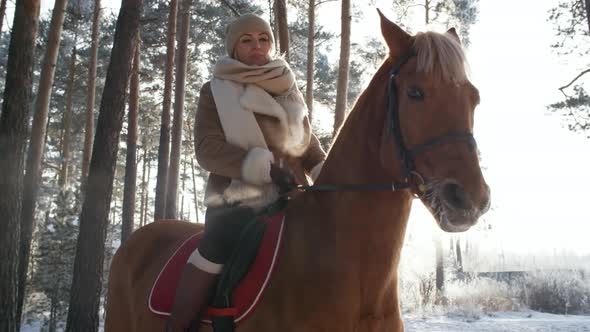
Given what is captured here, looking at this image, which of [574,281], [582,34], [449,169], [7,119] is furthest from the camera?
[574,281]

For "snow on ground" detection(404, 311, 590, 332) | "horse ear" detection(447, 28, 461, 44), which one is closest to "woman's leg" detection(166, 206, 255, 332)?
"horse ear" detection(447, 28, 461, 44)

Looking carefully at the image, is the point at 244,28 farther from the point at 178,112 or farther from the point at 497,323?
the point at 178,112

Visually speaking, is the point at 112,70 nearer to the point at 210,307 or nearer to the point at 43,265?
the point at 210,307

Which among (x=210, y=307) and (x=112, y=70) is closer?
(x=210, y=307)

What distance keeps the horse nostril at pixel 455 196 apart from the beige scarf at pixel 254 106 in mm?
1246

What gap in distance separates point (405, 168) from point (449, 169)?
0.24 metres

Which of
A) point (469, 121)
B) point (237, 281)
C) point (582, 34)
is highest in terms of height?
point (582, 34)

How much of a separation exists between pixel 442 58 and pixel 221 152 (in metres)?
1.37

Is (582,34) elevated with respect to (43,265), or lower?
elevated

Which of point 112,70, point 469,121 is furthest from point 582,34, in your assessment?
point 469,121

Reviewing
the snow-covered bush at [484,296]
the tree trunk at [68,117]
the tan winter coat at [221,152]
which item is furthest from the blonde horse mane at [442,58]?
the tree trunk at [68,117]

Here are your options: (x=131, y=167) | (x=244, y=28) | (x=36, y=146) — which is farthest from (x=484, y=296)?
(x=244, y=28)

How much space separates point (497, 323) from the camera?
1108 centimetres

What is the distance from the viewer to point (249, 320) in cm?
266
